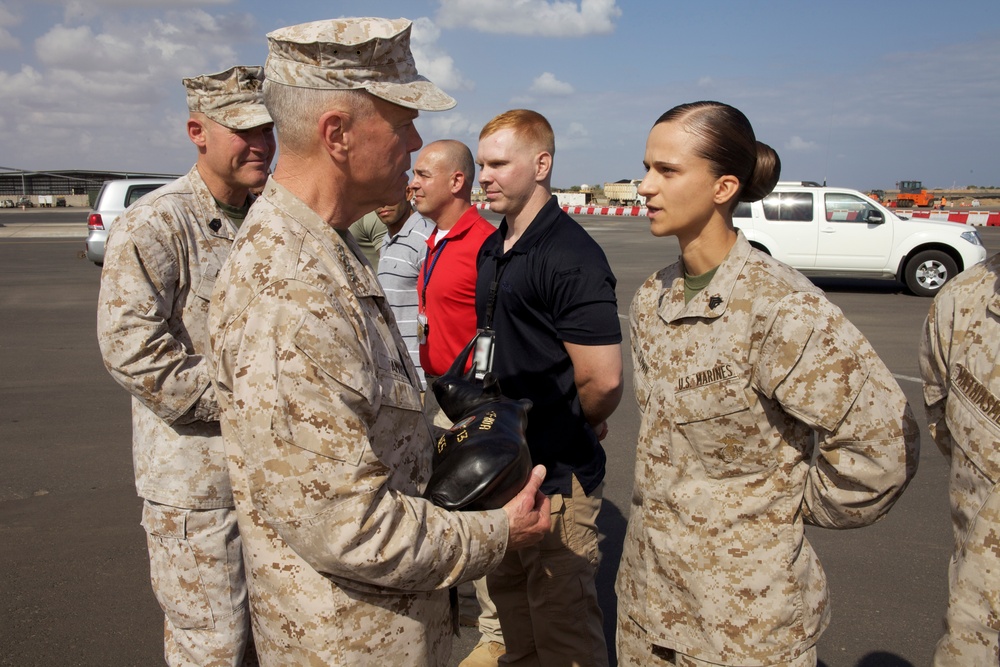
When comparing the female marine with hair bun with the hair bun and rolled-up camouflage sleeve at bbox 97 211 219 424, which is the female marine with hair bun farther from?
rolled-up camouflage sleeve at bbox 97 211 219 424

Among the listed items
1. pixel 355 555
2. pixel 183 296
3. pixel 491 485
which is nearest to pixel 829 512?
pixel 491 485

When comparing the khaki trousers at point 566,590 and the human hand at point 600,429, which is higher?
the human hand at point 600,429

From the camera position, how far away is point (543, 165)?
3.64 m

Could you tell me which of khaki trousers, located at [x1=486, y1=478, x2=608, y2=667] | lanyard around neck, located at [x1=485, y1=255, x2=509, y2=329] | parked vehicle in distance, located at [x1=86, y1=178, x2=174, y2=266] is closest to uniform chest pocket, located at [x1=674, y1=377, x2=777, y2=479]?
khaki trousers, located at [x1=486, y1=478, x2=608, y2=667]

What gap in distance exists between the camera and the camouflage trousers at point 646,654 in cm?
215

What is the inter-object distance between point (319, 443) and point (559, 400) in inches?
68.0

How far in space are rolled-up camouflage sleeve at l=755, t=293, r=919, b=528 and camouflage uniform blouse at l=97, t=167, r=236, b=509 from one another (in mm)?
1798

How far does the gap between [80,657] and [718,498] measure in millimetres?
2935

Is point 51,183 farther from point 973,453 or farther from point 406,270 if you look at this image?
point 973,453

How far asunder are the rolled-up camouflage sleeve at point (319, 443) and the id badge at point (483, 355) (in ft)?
2.29

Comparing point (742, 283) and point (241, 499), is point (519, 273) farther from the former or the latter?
point (241, 499)

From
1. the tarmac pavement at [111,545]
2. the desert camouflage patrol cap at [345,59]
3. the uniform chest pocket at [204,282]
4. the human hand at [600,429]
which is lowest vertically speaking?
the tarmac pavement at [111,545]

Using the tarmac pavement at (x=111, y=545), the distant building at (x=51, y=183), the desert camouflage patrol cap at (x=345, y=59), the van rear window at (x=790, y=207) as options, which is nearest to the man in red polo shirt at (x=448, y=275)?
the tarmac pavement at (x=111, y=545)

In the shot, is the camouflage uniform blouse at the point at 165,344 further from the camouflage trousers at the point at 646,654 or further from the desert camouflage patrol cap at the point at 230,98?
the camouflage trousers at the point at 646,654
